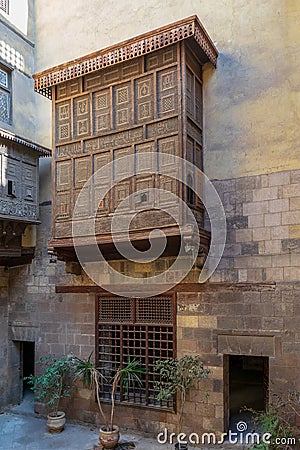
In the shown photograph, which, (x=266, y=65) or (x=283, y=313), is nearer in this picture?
(x=283, y=313)

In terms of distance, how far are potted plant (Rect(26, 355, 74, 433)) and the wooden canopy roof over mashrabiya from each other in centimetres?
551

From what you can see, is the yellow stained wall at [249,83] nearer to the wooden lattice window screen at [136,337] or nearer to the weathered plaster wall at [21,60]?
the wooden lattice window screen at [136,337]

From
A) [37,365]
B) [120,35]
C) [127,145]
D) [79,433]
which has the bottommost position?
[79,433]

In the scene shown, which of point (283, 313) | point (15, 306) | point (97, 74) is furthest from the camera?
point (15, 306)

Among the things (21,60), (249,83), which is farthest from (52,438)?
(21,60)

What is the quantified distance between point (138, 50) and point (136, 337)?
531 centimetres

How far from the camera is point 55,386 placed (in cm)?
830

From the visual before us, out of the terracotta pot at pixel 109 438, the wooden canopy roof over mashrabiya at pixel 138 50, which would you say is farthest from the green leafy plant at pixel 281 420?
the wooden canopy roof over mashrabiya at pixel 138 50

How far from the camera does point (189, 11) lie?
8.20 metres

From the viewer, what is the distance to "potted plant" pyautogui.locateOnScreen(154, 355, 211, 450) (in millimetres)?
7062

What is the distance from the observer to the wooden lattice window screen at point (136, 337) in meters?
7.81

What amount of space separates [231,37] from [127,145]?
9.29 ft

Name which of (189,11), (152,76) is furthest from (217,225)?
(189,11)

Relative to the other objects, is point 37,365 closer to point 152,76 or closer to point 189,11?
point 152,76
